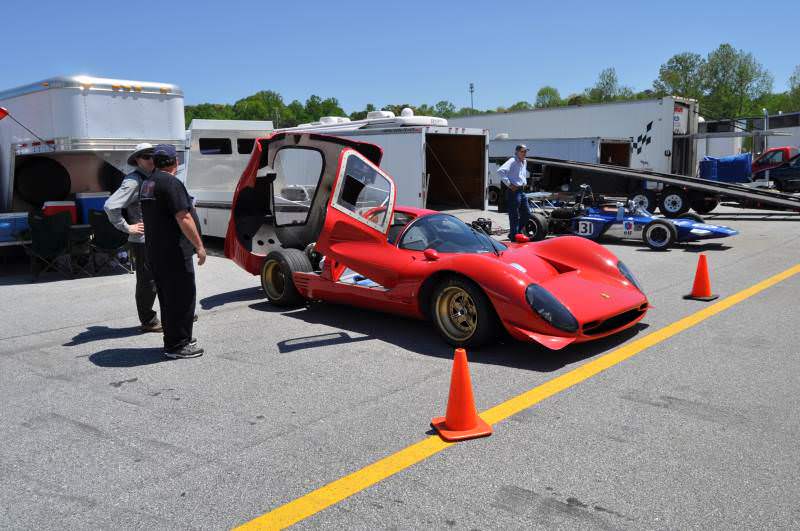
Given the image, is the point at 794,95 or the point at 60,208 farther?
the point at 794,95

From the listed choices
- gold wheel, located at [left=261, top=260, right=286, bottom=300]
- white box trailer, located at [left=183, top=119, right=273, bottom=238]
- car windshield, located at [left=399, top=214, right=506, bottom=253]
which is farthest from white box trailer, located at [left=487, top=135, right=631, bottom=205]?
car windshield, located at [left=399, top=214, right=506, bottom=253]

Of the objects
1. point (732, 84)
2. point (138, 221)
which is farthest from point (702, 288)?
point (732, 84)

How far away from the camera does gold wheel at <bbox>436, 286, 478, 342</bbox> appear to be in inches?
220

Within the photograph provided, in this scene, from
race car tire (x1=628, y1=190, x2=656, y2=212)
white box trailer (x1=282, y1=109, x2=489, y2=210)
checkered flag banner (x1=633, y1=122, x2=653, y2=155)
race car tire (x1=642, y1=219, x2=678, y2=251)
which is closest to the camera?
race car tire (x1=642, y1=219, x2=678, y2=251)

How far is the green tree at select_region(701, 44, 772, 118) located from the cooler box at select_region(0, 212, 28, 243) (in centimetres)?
9163

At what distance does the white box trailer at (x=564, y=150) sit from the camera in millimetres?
21109

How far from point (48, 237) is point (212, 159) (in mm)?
4741

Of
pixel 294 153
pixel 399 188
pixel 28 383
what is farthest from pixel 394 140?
pixel 28 383

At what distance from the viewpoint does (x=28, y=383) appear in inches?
198

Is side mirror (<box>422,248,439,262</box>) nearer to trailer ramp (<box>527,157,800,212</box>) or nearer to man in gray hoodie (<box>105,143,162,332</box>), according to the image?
man in gray hoodie (<box>105,143,162,332</box>)

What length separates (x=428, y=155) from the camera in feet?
53.1

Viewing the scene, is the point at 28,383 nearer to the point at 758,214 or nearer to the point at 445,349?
the point at 445,349

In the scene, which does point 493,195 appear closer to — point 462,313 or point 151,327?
point 151,327

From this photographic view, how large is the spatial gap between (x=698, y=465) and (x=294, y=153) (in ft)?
46.8
